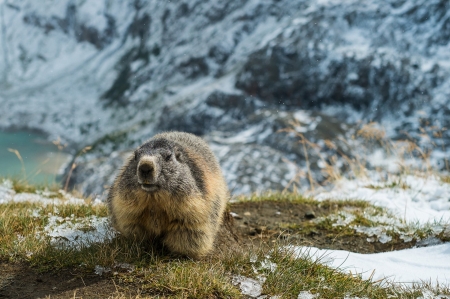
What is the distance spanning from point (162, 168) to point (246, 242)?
250cm

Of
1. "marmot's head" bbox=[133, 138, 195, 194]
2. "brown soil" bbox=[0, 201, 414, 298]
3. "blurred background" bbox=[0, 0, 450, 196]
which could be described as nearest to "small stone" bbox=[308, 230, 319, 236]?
"brown soil" bbox=[0, 201, 414, 298]

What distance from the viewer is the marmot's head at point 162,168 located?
4.73 meters

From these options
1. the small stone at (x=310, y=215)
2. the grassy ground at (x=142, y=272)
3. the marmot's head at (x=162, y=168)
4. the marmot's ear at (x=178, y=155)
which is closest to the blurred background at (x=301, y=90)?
the small stone at (x=310, y=215)

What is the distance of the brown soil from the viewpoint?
4.66 m

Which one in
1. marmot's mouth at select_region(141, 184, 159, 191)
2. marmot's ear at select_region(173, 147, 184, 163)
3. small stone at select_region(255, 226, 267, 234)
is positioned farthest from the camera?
small stone at select_region(255, 226, 267, 234)

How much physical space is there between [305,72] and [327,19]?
55.1 feet

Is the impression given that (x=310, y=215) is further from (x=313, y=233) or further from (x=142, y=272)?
(x=142, y=272)

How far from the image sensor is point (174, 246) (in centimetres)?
546

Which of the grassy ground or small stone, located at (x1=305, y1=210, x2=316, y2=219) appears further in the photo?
small stone, located at (x1=305, y1=210, x2=316, y2=219)

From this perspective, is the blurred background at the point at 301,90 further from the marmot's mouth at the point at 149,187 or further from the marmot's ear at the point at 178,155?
the marmot's mouth at the point at 149,187

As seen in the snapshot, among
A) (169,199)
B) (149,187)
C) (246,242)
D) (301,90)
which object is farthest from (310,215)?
(301,90)

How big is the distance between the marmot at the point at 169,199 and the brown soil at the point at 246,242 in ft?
2.56

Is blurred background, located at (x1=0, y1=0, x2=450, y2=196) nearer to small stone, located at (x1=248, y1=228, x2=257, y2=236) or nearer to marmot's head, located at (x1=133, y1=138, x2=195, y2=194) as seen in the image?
small stone, located at (x1=248, y1=228, x2=257, y2=236)

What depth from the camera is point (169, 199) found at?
500 centimetres
